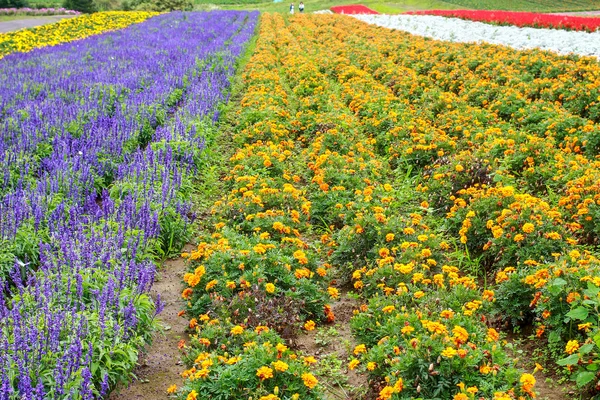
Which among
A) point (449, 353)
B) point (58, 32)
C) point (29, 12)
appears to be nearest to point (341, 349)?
point (449, 353)

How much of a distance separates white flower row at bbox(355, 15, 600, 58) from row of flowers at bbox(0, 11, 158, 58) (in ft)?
54.5

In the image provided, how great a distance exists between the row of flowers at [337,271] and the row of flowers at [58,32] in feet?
52.0

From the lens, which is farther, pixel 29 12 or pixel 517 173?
pixel 29 12

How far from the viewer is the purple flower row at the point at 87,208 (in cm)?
400

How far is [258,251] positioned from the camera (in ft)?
18.4

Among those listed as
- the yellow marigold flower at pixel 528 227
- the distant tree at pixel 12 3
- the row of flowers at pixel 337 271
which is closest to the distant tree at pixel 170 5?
the distant tree at pixel 12 3

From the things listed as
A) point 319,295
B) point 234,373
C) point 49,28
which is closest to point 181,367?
point 234,373

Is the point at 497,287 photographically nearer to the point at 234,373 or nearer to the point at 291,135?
the point at 234,373

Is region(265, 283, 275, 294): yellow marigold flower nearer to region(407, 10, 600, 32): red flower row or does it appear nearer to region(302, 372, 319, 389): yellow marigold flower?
region(302, 372, 319, 389): yellow marigold flower

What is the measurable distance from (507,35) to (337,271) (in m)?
18.5

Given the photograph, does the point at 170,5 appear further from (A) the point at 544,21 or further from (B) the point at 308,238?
(B) the point at 308,238

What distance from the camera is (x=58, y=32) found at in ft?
96.8

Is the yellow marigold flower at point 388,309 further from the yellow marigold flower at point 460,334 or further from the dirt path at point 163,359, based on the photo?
the dirt path at point 163,359

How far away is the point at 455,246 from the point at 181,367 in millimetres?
3583
